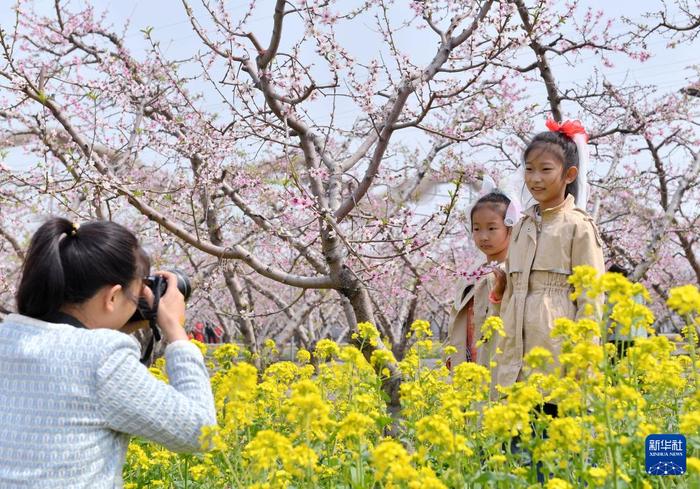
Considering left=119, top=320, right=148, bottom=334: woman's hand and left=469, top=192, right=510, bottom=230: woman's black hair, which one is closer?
left=119, top=320, right=148, bottom=334: woman's hand

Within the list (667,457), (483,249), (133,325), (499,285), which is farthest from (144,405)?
(483,249)

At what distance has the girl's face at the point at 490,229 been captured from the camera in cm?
380

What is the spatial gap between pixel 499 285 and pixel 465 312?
56cm

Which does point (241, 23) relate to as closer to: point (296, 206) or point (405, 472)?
point (296, 206)

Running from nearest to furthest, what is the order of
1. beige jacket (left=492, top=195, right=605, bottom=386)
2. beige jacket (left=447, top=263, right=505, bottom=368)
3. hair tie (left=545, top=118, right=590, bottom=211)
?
beige jacket (left=492, top=195, right=605, bottom=386)
hair tie (left=545, top=118, right=590, bottom=211)
beige jacket (left=447, top=263, right=505, bottom=368)

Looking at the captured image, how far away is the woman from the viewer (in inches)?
76.6

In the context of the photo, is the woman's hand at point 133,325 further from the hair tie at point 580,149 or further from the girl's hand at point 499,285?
the hair tie at point 580,149

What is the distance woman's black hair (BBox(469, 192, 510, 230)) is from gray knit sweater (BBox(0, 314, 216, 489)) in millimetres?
2202

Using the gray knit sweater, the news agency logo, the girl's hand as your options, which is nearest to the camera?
the gray knit sweater

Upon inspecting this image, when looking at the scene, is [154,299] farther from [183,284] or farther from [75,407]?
[75,407]

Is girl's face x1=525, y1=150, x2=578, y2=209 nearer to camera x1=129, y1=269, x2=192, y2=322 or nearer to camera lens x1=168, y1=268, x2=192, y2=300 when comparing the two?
camera lens x1=168, y1=268, x2=192, y2=300

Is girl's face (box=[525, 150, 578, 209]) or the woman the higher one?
girl's face (box=[525, 150, 578, 209])

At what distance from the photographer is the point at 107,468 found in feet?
6.76

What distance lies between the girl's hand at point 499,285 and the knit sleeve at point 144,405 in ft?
5.97
